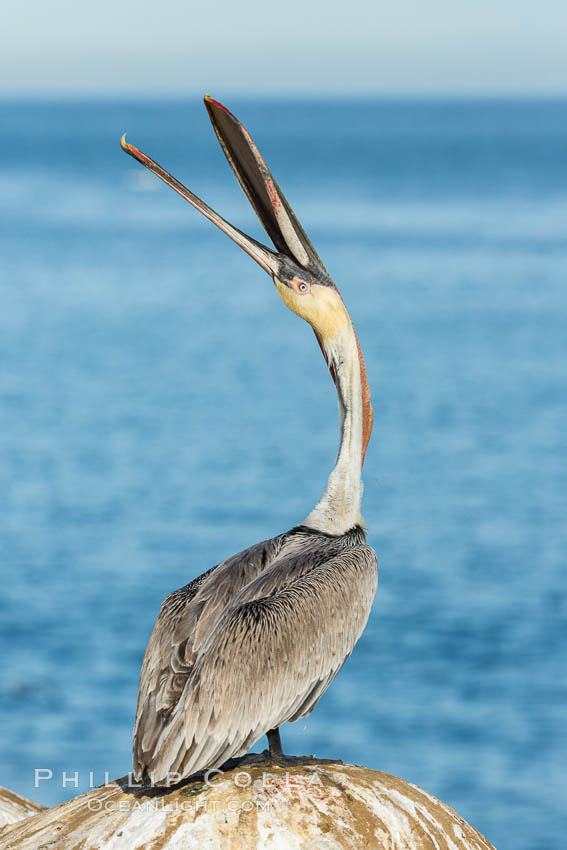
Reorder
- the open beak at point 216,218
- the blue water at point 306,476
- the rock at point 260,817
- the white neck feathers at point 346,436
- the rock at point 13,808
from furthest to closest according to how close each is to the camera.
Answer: the blue water at point 306,476
the rock at point 13,808
the white neck feathers at point 346,436
the open beak at point 216,218
the rock at point 260,817

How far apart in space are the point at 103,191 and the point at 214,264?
29175 mm

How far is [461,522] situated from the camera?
20594mm

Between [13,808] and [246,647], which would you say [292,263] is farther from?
[13,808]

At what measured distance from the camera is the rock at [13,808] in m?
6.79

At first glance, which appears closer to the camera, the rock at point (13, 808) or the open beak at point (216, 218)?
the open beak at point (216, 218)

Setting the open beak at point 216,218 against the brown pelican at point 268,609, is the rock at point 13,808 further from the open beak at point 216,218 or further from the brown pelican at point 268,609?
the open beak at point 216,218

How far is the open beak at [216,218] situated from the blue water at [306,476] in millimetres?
7607

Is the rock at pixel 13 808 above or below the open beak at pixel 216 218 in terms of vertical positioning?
below

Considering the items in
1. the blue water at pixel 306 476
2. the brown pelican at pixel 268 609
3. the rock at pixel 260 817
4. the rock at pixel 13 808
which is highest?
the blue water at pixel 306 476

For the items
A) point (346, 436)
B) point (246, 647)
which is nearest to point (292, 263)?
point (346, 436)

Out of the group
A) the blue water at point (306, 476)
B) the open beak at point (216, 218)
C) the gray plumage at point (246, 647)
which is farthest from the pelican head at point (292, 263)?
the blue water at point (306, 476)

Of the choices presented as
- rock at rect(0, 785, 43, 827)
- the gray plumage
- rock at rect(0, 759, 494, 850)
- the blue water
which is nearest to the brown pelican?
the gray plumage

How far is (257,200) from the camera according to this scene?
658 centimetres

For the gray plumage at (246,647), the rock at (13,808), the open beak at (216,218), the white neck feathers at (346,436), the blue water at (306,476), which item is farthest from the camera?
the blue water at (306,476)
